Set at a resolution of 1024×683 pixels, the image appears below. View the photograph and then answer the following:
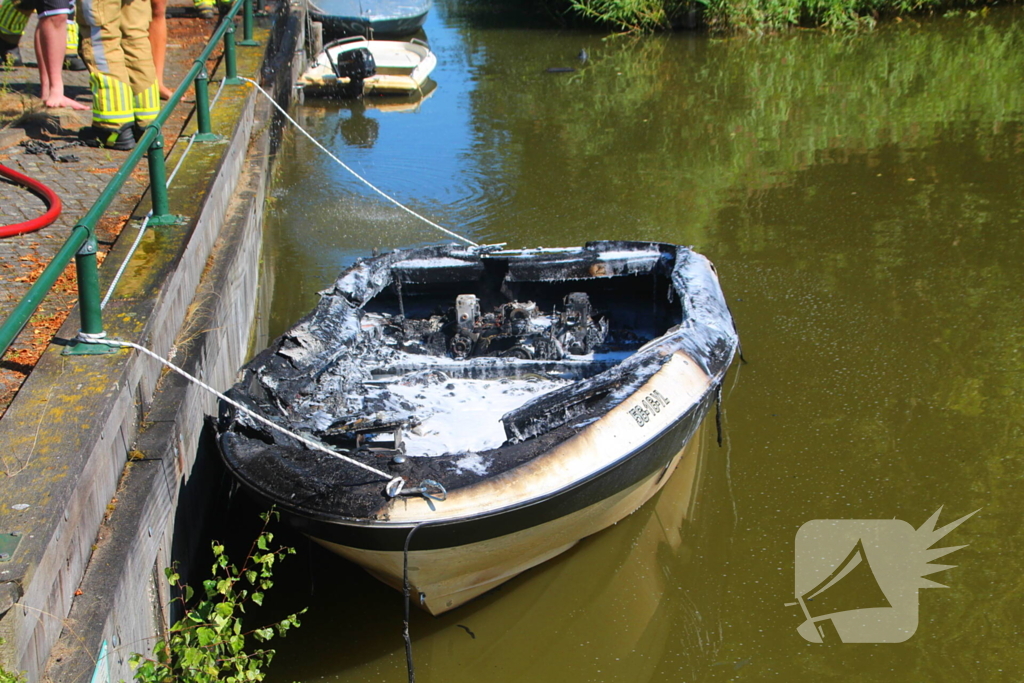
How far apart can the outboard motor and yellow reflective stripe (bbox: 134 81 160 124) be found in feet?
23.9

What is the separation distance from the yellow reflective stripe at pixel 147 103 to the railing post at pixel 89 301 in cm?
359

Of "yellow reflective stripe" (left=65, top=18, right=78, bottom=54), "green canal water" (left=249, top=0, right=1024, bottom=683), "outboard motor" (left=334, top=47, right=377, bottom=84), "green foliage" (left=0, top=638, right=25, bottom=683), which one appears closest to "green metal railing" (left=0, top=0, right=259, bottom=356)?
"green foliage" (left=0, top=638, right=25, bottom=683)

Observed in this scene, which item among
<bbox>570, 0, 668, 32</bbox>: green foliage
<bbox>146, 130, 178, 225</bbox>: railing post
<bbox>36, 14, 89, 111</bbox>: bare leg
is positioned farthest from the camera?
<bbox>570, 0, 668, 32</bbox>: green foliage

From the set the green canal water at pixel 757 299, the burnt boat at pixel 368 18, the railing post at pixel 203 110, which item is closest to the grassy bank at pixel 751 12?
the green canal water at pixel 757 299

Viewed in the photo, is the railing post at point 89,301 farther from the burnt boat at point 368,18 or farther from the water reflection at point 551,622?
the burnt boat at point 368,18

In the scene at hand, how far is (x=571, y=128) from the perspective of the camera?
13.2 metres

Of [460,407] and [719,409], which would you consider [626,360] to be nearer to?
[719,409]

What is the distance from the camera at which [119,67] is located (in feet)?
24.2

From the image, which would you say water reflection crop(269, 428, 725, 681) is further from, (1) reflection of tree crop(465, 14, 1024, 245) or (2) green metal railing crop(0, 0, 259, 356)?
(1) reflection of tree crop(465, 14, 1024, 245)

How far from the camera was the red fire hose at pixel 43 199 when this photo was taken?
19.5 feet

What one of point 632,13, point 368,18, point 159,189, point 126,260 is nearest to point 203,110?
point 159,189

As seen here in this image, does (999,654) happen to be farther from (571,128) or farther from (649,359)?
(571,128)

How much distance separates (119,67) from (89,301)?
3.58 metres

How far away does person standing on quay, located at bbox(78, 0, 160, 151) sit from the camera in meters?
7.30
